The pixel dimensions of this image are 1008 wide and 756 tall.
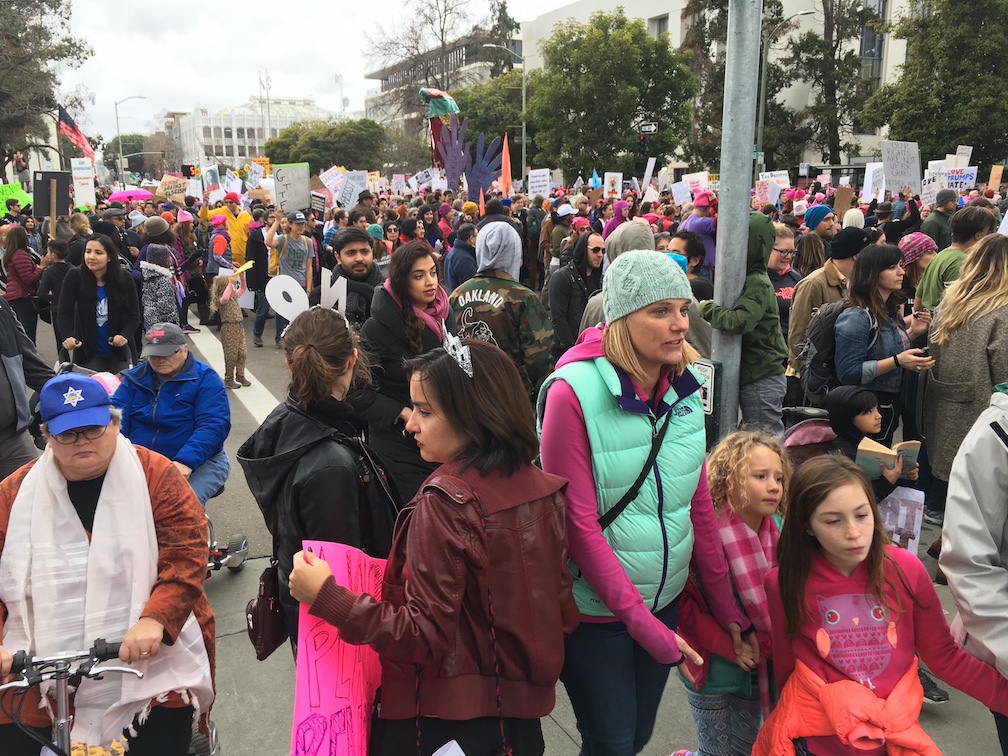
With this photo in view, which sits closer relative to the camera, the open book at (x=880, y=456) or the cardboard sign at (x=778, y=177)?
the open book at (x=880, y=456)

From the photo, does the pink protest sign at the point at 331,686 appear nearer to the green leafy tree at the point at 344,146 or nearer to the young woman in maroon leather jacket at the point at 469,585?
the young woman in maroon leather jacket at the point at 469,585

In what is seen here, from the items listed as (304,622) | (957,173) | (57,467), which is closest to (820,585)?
(304,622)

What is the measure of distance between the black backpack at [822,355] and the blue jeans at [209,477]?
11.0ft

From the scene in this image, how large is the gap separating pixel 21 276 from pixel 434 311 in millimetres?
6876

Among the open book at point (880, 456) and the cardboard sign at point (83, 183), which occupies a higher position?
the cardboard sign at point (83, 183)

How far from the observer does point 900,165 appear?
39.2 ft

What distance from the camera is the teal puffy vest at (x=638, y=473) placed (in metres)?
2.22

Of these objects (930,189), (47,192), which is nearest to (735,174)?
(930,189)

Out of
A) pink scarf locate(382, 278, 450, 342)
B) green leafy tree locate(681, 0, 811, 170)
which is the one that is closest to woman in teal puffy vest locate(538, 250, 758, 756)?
pink scarf locate(382, 278, 450, 342)

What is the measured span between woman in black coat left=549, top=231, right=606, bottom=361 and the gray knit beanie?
4.09m

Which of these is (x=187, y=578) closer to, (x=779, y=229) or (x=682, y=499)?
(x=682, y=499)

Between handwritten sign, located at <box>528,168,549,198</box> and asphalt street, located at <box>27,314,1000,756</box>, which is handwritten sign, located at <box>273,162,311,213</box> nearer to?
asphalt street, located at <box>27,314,1000,756</box>

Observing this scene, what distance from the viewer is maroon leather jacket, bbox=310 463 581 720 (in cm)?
177

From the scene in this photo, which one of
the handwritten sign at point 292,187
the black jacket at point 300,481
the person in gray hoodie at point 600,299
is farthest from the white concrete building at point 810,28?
the black jacket at point 300,481
